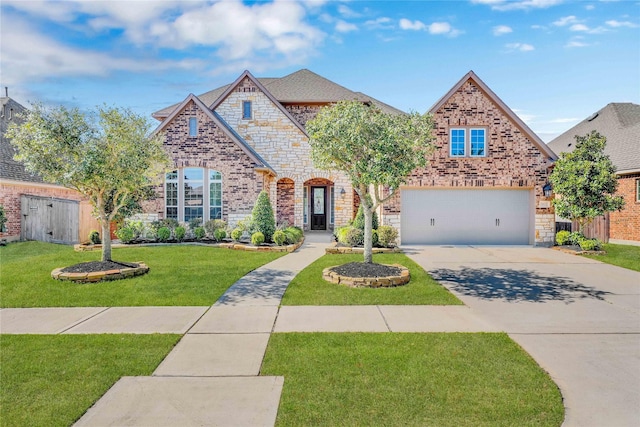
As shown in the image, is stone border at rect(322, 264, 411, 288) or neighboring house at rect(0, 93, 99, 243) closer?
stone border at rect(322, 264, 411, 288)

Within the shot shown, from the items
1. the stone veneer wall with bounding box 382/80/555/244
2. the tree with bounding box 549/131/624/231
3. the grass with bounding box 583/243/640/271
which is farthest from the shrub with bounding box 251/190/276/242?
the grass with bounding box 583/243/640/271

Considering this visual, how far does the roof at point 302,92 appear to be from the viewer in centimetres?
2055

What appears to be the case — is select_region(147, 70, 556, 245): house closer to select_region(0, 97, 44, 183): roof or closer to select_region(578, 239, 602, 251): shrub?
select_region(578, 239, 602, 251): shrub

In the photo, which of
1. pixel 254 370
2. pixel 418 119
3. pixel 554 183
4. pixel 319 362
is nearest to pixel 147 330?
pixel 254 370

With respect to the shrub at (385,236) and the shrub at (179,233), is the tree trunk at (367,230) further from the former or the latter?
the shrub at (179,233)

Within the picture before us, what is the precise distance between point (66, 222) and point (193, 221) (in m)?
5.71

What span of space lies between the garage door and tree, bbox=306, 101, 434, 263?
7.00 metres

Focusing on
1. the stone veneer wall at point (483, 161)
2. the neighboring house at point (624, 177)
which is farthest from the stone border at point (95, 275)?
the neighboring house at point (624, 177)

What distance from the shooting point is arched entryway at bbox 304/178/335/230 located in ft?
67.4

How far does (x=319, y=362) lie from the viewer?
462 centimetres

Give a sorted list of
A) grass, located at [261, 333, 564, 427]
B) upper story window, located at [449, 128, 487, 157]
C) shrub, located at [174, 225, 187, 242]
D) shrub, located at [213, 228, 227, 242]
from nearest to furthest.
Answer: grass, located at [261, 333, 564, 427]
shrub, located at [213, 228, 227, 242]
shrub, located at [174, 225, 187, 242]
upper story window, located at [449, 128, 487, 157]

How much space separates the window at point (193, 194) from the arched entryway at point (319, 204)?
5.27 m

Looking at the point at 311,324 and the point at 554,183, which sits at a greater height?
the point at 554,183

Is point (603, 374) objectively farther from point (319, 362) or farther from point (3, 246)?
point (3, 246)
